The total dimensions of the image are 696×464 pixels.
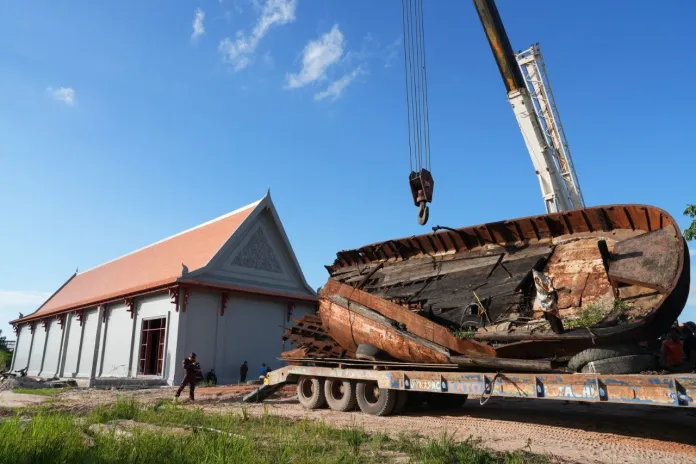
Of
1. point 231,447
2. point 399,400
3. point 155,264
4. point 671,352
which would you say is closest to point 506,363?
point 671,352

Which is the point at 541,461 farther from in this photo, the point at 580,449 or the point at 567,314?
the point at 567,314

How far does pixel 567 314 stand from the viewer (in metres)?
8.00

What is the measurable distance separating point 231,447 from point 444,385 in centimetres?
394

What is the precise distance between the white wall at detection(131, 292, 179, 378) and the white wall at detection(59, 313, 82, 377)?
619cm

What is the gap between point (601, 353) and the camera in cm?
660

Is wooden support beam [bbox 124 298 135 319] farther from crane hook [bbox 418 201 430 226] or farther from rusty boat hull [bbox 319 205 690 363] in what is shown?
crane hook [bbox 418 201 430 226]

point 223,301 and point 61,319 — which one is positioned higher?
point 61,319

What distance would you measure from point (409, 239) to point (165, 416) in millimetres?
6487

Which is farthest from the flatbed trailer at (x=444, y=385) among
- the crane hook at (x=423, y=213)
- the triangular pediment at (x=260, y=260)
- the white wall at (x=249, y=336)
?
the triangular pediment at (x=260, y=260)

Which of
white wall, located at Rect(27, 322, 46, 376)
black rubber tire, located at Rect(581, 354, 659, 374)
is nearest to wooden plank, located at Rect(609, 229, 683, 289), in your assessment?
black rubber tire, located at Rect(581, 354, 659, 374)

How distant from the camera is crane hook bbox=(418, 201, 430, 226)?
12.3 metres

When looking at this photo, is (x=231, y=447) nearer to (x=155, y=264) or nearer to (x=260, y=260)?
(x=260, y=260)


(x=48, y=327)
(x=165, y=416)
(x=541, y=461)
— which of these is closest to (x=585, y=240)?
(x=541, y=461)

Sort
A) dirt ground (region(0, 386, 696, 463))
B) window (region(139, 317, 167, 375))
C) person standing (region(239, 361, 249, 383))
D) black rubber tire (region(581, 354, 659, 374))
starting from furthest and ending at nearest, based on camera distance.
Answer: window (region(139, 317, 167, 375)) < person standing (region(239, 361, 249, 383)) < black rubber tire (region(581, 354, 659, 374)) < dirt ground (region(0, 386, 696, 463))
